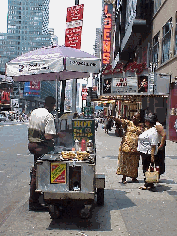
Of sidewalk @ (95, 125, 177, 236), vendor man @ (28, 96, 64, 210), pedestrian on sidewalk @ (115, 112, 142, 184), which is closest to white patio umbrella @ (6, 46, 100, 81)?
vendor man @ (28, 96, 64, 210)

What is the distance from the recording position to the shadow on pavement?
5781mm

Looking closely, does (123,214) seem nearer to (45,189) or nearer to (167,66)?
(45,189)

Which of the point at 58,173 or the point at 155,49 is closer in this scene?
the point at 58,173

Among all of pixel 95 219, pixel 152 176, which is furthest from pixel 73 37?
pixel 95 219

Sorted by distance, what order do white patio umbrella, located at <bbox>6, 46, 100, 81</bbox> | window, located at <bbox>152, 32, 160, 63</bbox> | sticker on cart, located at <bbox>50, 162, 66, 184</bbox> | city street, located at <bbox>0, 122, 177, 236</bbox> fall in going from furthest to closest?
window, located at <bbox>152, 32, 160, 63</bbox> < white patio umbrella, located at <bbox>6, 46, 100, 81</bbox> < sticker on cart, located at <bbox>50, 162, 66, 184</bbox> < city street, located at <bbox>0, 122, 177, 236</bbox>

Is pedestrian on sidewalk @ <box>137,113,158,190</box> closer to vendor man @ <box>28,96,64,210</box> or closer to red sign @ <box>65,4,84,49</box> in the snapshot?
vendor man @ <box>28,96,64,210</box>

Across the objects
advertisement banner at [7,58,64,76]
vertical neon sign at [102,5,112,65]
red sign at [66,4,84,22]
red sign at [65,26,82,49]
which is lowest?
advertisement banner at [7,58,64,76]

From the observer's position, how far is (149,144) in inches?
337

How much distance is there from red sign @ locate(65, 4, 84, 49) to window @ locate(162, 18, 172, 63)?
10778mm

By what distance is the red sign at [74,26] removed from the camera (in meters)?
14.0

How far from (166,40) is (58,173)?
2031cm

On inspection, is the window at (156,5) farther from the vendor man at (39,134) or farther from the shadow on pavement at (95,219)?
the vendor man at (39,134)

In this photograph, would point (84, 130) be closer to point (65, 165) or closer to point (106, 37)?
point (65, 165)

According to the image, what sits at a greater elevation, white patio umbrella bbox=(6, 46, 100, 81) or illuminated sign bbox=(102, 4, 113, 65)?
illuminated sign bbox=(102, 4, 113, 65)
